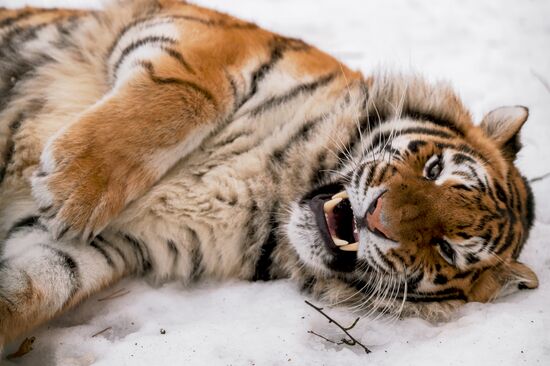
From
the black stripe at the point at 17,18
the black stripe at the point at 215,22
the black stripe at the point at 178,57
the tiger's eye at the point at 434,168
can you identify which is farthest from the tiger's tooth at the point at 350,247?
the black stripe at the point at 17,18

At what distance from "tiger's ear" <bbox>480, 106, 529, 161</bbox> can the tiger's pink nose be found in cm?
50

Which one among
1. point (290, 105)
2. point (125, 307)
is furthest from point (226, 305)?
point (290, 105)

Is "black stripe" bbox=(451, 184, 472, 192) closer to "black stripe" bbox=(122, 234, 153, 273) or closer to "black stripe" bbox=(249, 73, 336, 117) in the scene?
"black stripe" bbox=(249, 73, 336, 117)

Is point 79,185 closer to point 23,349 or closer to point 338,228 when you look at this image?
point 23,349

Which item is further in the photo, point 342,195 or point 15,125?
point 15,125

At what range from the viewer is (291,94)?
173 cm

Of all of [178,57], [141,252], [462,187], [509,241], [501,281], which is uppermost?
[178,57]

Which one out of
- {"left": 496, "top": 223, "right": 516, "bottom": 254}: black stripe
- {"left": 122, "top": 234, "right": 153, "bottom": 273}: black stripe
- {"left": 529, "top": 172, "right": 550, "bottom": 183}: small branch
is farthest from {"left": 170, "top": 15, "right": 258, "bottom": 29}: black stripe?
Result: {"left": 529, "top": 172, "right": 550, "bottom": 183}: small branch

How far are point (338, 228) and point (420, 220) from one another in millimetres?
237

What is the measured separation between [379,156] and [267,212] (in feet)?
1.08

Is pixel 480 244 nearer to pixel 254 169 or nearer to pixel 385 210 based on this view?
pixel 385 210

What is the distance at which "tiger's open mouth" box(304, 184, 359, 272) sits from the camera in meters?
1.57

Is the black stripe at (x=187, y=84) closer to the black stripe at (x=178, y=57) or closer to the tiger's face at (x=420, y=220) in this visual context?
the black stripe at (x=178, y=57)

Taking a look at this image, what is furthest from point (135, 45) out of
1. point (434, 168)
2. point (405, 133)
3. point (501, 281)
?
point (501, 281)
